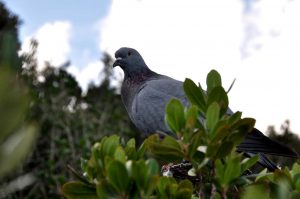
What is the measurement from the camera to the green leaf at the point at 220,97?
1.36m

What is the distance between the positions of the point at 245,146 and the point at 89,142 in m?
7.44

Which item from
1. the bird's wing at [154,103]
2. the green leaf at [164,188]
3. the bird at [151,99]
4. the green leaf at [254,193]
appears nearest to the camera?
the green leaf at [254,193]

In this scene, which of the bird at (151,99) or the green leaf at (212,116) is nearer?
the green leaf at (212,116)

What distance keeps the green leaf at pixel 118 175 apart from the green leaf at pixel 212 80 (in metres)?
0.50

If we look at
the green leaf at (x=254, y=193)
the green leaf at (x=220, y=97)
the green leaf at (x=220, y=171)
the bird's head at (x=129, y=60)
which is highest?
the bird's head at (x=129, y=60)

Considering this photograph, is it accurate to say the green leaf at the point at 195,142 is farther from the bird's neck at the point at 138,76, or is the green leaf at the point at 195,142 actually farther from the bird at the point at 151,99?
the bird's neck at the point at 138,76

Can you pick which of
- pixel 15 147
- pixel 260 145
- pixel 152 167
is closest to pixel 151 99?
pixel 260 145

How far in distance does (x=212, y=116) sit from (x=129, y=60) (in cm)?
375

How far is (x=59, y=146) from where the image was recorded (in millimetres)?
10281

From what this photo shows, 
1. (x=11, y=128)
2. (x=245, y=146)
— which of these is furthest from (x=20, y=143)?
(x=245, y=146)

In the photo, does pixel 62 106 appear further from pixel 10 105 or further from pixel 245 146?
pixel 10 105

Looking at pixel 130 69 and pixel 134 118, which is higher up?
pixel 130 69

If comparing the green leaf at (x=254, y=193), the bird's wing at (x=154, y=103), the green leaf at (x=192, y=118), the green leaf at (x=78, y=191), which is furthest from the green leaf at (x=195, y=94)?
the bird's wing at (x=154, y=103)

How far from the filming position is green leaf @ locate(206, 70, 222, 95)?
1442mm
